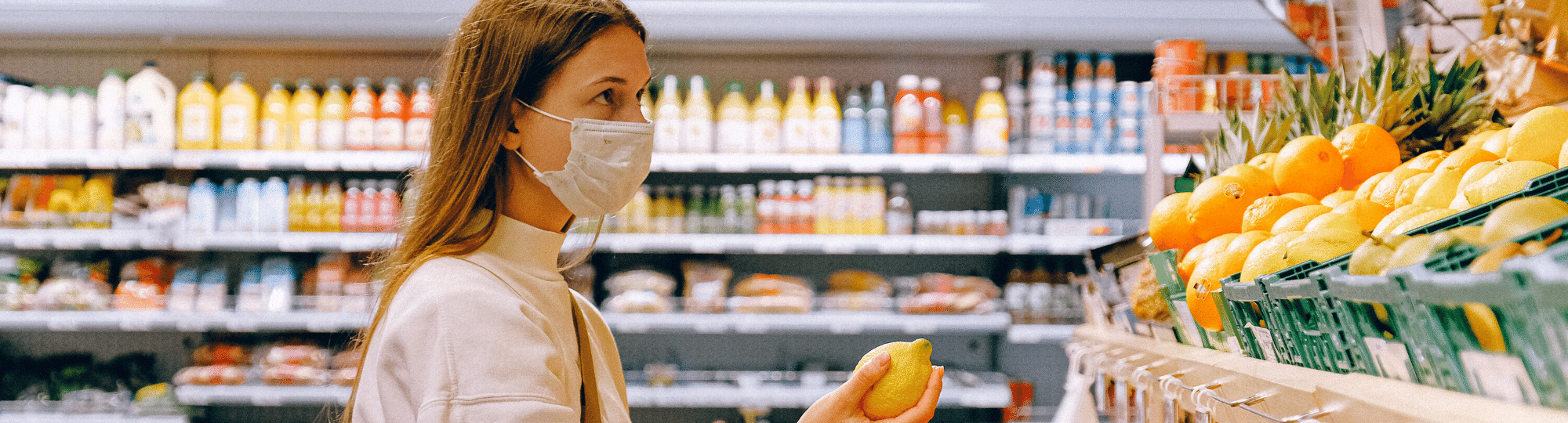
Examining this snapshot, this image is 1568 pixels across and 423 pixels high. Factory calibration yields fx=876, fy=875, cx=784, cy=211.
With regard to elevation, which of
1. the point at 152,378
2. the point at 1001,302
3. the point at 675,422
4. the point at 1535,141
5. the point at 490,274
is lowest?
the point at 675,422

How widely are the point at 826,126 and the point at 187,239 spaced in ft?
7.15

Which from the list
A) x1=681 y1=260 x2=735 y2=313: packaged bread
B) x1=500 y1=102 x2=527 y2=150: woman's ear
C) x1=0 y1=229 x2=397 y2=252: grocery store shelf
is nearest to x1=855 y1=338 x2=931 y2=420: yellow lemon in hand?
x1=500 y1=102 x2=527 y2=150: woman's ear

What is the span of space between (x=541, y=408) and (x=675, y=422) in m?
2.75

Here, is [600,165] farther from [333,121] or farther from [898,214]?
[333,121]

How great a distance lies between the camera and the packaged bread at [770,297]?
9.85 feet

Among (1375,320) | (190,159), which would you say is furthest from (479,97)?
(190,159)

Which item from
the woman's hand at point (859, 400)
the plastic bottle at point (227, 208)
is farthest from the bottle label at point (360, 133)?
the woman's hand at point (859, 400)

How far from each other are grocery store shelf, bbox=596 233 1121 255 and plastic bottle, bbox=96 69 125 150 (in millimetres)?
1680

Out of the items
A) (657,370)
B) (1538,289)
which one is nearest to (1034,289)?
(657,370)

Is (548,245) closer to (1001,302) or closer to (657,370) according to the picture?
(657,370)

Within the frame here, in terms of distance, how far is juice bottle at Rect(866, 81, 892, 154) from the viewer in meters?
3.01

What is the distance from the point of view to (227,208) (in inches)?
119

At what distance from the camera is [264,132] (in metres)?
2.98

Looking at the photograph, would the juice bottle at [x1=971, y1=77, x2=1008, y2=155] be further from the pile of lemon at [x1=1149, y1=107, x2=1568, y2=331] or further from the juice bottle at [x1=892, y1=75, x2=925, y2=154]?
the pile of lemon at [x1=1149, y1=107, x2=1568, y2=331]
